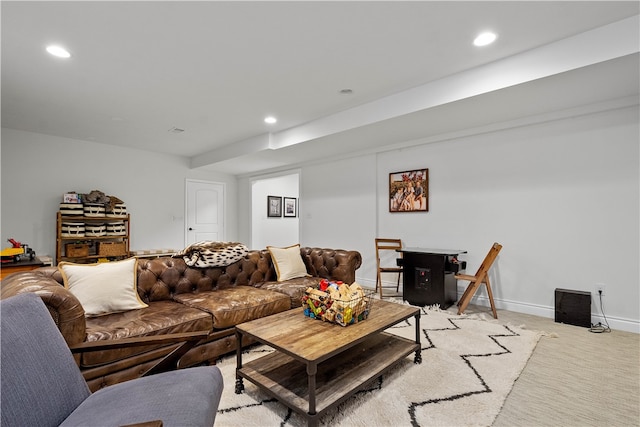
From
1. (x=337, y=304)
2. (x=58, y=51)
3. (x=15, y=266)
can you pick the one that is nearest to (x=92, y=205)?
(x=15, y=266)

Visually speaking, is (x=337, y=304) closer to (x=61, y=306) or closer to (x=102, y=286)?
(x=61, y=306)

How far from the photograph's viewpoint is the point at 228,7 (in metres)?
2.05

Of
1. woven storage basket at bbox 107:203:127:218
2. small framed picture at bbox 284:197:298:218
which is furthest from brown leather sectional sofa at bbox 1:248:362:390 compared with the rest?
small framed picture at bbox 284:197:298:218

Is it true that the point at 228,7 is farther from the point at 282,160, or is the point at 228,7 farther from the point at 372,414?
the point at 282,160

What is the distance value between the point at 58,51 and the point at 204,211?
14.8 feet

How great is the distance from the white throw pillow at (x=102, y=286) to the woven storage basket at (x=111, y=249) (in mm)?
3126

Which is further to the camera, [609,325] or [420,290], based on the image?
[420,290]

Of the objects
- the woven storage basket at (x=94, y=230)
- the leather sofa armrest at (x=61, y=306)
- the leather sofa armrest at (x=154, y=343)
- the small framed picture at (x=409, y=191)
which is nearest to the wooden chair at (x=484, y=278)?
the small framed picture at (x=409, y=191)

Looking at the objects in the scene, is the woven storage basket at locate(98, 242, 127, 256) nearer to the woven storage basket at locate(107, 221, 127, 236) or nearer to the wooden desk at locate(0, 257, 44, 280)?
the woven storage basket at locate(107, 221, 127, 236)

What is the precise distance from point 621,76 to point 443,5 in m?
1.73

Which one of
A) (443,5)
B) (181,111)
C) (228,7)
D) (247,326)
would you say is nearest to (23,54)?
(181,111)

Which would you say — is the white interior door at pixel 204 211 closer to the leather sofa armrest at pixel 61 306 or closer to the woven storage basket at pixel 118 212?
the woven storage basket at pixel 118 212

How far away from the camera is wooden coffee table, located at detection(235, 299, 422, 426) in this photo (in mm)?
1610

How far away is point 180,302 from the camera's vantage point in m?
2.62
